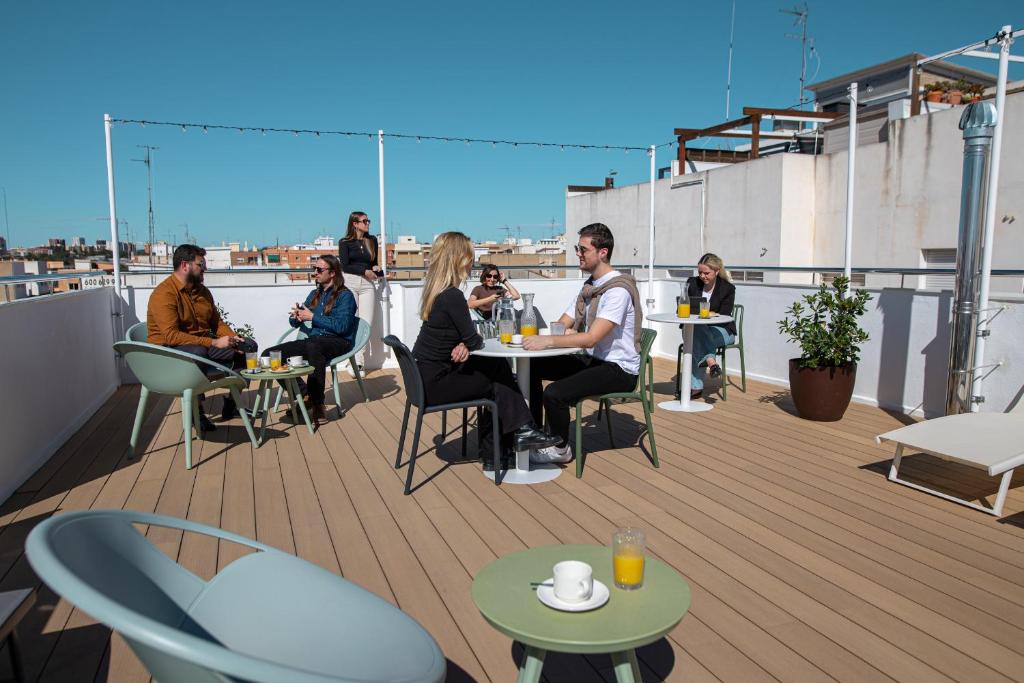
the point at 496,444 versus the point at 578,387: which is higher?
the point at 578,387

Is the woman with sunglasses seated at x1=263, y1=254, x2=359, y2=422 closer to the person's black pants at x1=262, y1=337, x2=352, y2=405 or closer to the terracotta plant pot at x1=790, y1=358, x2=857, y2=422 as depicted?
the person's black pants at x1=262, y1=337, x2=352, y2=405

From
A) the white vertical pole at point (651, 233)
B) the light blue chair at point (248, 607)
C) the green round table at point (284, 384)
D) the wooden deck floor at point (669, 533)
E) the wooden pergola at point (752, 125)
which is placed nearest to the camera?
the light blue chair at point (248, 607)

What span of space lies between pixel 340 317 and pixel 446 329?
1.93 metres

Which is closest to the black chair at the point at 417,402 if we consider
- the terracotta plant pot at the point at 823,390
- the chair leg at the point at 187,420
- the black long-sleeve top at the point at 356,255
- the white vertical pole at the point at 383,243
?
the chair leg at the point at 187,420

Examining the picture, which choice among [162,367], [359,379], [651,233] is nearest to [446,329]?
[162,367]

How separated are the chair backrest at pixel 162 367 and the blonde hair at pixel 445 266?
1.41 m

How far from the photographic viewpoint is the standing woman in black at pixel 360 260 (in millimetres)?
6262

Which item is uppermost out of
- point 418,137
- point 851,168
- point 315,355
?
point 418,137

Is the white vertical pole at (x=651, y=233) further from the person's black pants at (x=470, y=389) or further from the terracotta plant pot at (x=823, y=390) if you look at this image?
the person's black pants at (x=470, y=389)

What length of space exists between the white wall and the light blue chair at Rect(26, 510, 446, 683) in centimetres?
273

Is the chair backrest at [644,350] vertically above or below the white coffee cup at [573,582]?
above

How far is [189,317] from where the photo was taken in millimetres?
4316

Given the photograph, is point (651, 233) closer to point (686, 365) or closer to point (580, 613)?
point (686, 365)

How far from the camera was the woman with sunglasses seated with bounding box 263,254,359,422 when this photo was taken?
4711 millimetres
